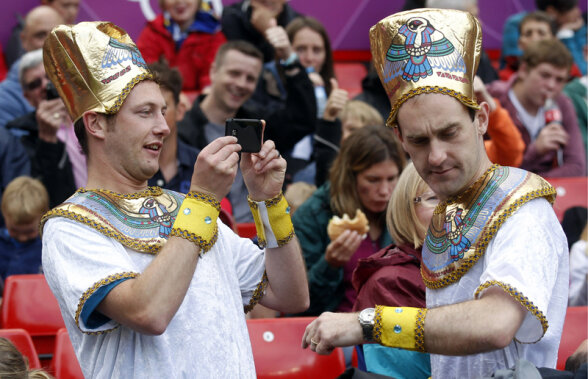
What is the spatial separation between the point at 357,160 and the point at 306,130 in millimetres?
1088

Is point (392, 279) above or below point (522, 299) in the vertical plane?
below

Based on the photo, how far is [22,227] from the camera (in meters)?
4.52

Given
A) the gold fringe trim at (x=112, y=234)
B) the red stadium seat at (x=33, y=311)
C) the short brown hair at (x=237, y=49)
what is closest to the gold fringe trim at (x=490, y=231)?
the gold fringe trim at (x=112, y=234)

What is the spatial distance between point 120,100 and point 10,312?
1813 mm

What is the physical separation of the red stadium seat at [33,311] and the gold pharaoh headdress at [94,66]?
62.3 inches

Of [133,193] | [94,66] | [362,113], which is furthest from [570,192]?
[94,66]

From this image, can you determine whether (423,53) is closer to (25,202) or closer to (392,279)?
(392,279)

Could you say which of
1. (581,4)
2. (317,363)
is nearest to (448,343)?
(317,363)

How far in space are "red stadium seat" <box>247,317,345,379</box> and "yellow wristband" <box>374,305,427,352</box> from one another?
1452 mm

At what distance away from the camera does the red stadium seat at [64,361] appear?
3359 mm

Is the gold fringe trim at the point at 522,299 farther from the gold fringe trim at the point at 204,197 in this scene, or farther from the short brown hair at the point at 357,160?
the short brown hair at the point at 357,160

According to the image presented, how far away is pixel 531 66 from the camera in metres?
6.02

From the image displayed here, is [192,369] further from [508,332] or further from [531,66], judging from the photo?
[531,66]

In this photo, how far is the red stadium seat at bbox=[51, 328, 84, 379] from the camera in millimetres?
3359
